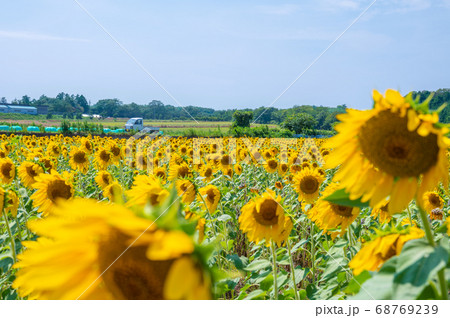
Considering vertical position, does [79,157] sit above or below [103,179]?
above

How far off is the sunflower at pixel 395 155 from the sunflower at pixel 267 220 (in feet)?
5.71

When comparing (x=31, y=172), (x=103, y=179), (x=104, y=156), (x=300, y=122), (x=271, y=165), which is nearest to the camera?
(x=31, y=172)

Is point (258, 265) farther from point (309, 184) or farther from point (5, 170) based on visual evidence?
point (5, 170)

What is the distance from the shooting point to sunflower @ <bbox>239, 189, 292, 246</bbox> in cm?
303

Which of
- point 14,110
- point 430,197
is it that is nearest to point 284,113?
point 430,197

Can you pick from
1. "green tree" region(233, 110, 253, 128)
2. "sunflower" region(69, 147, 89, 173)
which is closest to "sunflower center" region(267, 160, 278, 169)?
"sunflower" region(69, 147, 89, 173)

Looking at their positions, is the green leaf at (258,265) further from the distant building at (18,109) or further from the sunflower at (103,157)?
the distant building at (18,109)

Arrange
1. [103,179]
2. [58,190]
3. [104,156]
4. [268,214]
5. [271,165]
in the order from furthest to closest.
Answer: [271,165] → [104,156] → [103,179] → [58,190] → [268,214]

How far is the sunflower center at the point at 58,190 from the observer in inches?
138

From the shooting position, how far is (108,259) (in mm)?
747

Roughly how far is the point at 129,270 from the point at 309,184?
4204mm

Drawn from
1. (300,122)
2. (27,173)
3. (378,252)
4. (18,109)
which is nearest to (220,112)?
(300,122)

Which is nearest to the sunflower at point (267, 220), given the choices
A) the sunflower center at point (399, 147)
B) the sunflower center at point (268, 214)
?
the sunflower center at point (268, 214)

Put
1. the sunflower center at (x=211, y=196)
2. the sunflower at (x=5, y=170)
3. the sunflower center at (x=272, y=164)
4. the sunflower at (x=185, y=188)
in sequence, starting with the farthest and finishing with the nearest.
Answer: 1. the sunflower center at (x=272, y=164)
2. the sunflower at (x=5, y=170)
3. the sunflower center at (x=211, y=196)
4. the sunflower at (x=185, y=188)
